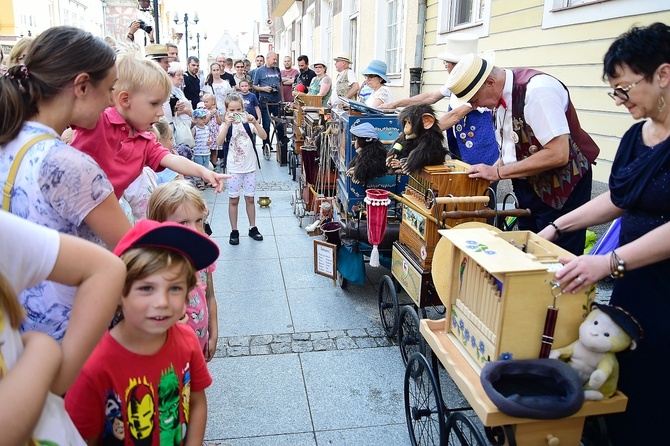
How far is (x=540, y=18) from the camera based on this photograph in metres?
5.48

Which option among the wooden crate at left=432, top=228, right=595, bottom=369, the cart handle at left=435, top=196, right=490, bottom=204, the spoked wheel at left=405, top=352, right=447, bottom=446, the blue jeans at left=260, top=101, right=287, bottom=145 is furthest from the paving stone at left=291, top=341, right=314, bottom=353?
the blue jeans at left=260, top=101, right=287, bottom=145

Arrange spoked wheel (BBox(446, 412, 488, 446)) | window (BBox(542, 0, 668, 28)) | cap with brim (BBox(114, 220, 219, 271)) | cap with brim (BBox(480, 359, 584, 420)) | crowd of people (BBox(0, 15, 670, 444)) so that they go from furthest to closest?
window (BBox(542, 0, 668, 28))
spoked wheel (BBox(446, 412, 488, 446))
cap with brim (BBox(480, 359, 584, 420))
cap with brim (BBox(114, 220, 219, 271))
crowd of people (BBox(0, 15, 670, 444))

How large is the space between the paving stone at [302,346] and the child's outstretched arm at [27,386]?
108 inches

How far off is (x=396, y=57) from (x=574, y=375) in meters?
9.88

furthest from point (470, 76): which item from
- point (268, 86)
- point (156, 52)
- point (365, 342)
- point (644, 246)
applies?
point (268, 86)

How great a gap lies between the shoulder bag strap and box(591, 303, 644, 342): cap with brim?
6.10 feet

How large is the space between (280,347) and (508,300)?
2.35 m

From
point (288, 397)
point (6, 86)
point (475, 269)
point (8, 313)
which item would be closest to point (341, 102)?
point (288, 397)

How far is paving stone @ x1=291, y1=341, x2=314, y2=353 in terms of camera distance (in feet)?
12.1

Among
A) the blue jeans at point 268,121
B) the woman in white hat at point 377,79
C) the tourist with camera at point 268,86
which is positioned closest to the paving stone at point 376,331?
the woman in white hat at point 377,79

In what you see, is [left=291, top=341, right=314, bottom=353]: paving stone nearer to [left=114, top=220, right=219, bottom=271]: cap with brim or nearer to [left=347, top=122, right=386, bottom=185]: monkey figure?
[left=347, top=122, right=386, bottom=185]: monkey figure

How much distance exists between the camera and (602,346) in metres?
1.66

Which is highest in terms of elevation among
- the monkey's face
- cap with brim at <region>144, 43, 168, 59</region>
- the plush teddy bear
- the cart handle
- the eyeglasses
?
cap with brim at <region>144, 43, 168, 59</region>

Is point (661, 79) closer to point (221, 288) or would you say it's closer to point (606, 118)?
point (606, 118)
